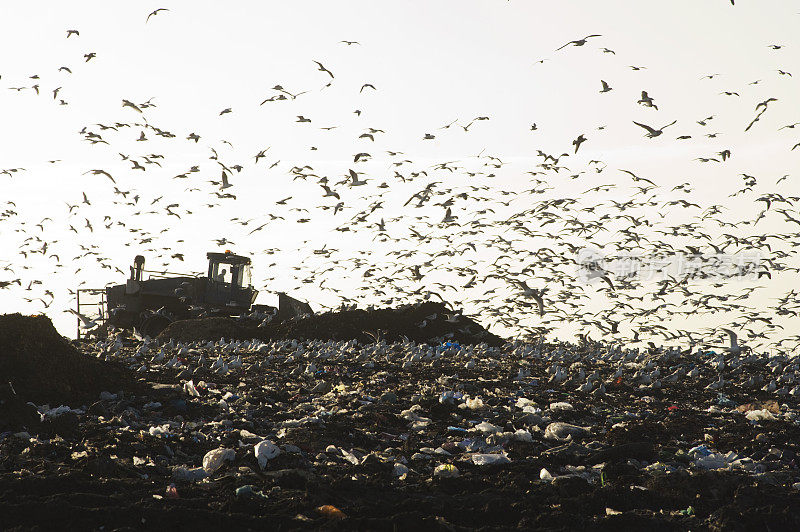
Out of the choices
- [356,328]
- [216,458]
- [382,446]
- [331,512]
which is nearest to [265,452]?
[216,458]

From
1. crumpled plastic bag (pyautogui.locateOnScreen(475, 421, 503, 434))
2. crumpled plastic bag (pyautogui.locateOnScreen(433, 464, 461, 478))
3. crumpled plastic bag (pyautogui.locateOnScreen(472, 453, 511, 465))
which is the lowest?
crumpled plastic bag (pyautogui.locateOnScreen(433, 464, 461, 478))

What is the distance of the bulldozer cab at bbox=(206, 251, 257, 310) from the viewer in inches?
691

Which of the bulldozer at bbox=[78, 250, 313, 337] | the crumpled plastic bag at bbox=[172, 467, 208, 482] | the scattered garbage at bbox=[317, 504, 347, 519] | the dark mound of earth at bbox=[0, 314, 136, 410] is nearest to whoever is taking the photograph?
the scattered garbage at bbox=[317, 504, 347, 519]

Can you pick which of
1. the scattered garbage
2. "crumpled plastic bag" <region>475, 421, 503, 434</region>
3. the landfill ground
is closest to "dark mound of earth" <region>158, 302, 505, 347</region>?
the landfill ground

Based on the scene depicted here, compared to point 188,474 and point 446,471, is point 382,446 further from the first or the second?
point 188,474

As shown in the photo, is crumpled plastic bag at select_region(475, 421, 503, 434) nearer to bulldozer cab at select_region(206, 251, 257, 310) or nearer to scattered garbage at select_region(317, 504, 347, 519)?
scattered garbage at select_region(317, 504, 347, 519)

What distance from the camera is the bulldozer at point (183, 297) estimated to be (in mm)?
17516

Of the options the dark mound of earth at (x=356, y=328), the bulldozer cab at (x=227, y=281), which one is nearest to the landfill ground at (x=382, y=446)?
the dark mound of earth at (x=356, y=328)

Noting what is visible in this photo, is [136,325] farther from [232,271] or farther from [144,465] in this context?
[144,465]

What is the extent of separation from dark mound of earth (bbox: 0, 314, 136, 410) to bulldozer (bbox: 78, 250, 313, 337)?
9.81 m

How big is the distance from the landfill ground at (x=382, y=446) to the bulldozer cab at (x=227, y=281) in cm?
857

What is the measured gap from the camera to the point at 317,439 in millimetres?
5160

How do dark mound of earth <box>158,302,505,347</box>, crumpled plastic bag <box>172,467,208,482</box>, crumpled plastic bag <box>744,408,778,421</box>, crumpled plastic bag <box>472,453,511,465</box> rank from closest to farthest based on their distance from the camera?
crumpled plastic bag <box>172,467,208,482</box> < crumpled plastic bag <box>472,453,511,465</box> < crumpled plastic bag <box>744,408,778,421</box> < dark mound of earth <box>158,302,505,347</box>

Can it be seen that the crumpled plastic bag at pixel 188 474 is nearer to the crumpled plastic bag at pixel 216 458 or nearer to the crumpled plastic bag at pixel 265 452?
the crumpled plastic bag at pixel 216 458
